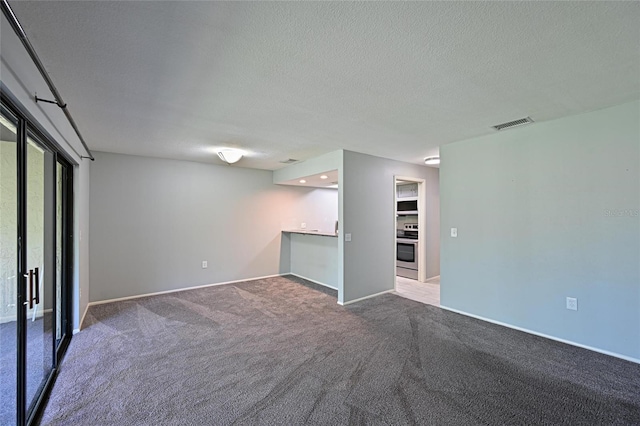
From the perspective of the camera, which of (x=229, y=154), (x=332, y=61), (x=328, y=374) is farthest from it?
(x=229, y=154)

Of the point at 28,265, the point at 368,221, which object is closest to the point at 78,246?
the point at 28,265

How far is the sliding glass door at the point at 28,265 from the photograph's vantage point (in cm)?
164

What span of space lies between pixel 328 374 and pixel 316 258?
3387 mm

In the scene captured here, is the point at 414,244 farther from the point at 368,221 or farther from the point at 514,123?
the point at 514,123

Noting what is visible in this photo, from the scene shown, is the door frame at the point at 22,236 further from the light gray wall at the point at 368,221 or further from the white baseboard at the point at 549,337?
the white baseboard at the point at 549,337

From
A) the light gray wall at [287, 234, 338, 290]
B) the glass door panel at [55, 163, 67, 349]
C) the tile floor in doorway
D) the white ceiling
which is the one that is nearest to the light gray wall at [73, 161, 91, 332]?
the glass door panel at [55, 163, 67, 349]

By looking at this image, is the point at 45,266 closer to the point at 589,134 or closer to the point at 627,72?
the point at 627,72

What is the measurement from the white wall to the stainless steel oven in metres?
5.50

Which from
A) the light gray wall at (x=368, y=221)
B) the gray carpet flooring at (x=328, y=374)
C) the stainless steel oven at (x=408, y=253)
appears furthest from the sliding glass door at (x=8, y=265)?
the stainless steel oven at (x=408, y=253)

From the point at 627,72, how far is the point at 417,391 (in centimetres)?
284

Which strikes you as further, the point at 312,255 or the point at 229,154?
the point at 312,255

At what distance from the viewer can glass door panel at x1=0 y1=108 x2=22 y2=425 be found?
1605 mm

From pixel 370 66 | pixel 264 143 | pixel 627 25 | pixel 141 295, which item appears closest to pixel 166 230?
pixel 141 295

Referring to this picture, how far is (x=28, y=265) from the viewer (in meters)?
1.96
